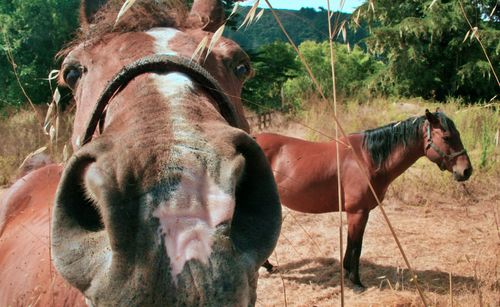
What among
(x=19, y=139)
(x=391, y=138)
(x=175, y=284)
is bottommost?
(x=19, y=139)

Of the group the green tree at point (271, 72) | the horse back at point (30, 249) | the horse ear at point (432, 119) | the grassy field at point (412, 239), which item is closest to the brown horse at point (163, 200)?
the horse back at point (30, 249)

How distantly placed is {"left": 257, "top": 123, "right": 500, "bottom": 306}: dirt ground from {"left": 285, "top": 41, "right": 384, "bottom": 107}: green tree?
744cm

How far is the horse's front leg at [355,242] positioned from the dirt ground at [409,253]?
0.41ft

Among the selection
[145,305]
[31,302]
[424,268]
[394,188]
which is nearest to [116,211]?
[145,305]

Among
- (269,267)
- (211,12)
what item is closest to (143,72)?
(211,12)

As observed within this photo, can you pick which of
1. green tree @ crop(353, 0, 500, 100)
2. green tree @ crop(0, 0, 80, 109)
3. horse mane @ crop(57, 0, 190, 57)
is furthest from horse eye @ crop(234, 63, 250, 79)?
green tree @ crop(353, 0, 500, 100)

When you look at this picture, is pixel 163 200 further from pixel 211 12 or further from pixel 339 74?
pixel 339 74

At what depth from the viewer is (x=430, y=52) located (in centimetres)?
1736

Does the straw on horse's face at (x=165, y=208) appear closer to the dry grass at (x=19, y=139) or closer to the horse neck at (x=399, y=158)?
the horse neck at (x=399, y=158)

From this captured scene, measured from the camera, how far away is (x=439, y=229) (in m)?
6.80

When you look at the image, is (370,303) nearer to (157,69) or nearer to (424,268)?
(424,268)

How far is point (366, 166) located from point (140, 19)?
406 cm

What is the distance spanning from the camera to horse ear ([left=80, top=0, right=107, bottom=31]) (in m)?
2.45

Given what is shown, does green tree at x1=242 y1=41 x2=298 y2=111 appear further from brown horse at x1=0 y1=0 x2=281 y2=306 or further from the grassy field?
brown horse at x1=0 y1=0 x2=281 y2=306
